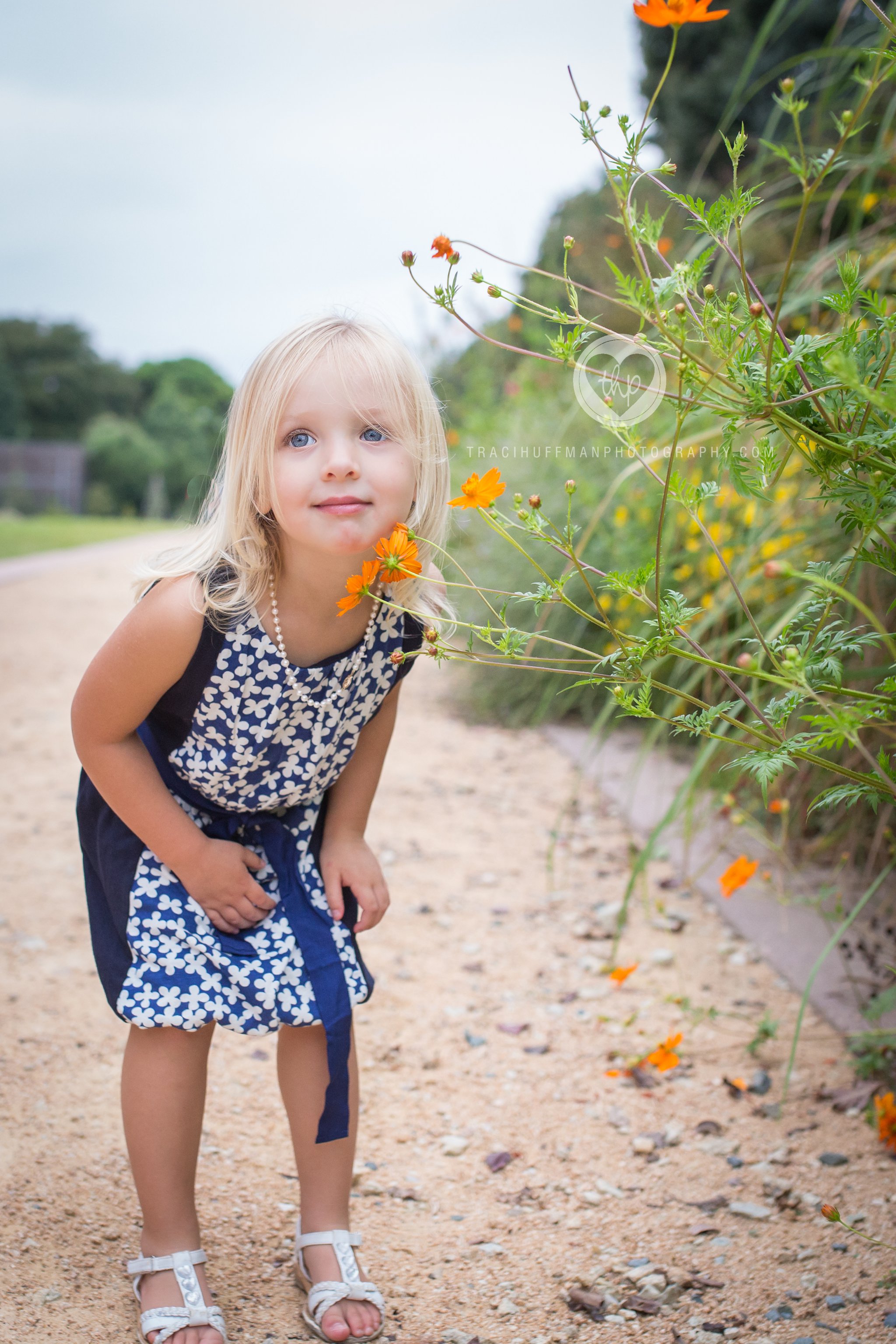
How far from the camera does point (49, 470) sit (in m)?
25.2

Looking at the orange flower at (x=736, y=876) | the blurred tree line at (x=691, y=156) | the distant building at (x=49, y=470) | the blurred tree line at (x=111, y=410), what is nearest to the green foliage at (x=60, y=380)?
the blurred tree line at (x=111, y=410)

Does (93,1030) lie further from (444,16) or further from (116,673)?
(444,16)

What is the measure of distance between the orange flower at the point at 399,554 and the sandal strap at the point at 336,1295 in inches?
33.0

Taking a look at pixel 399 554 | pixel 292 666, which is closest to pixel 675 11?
pixel 399 554

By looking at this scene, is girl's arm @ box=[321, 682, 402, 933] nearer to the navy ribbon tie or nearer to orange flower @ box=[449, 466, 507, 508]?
the navy ribbon tie

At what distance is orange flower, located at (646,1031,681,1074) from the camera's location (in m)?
1.55

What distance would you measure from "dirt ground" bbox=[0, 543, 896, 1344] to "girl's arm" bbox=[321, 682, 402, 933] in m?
0.45

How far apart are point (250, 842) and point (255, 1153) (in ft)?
1.75

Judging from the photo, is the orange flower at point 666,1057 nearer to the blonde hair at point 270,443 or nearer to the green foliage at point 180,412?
the blonde hair at point 270,443

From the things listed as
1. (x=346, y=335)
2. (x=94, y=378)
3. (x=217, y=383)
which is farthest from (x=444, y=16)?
(x=94, y=378)

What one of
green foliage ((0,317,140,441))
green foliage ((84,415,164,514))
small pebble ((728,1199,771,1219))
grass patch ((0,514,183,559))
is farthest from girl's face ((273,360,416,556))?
green foliage ((0,317,140,441))

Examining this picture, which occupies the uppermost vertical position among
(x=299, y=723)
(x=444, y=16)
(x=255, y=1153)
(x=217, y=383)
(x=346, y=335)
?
(x=217, y=383)

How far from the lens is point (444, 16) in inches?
134

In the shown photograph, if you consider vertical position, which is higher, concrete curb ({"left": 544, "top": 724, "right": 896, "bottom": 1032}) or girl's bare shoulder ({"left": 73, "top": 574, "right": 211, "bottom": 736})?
Answer: girl's bare shoulder ({"left": 73, "top": 574, "right": 211, "bottom": 736})
